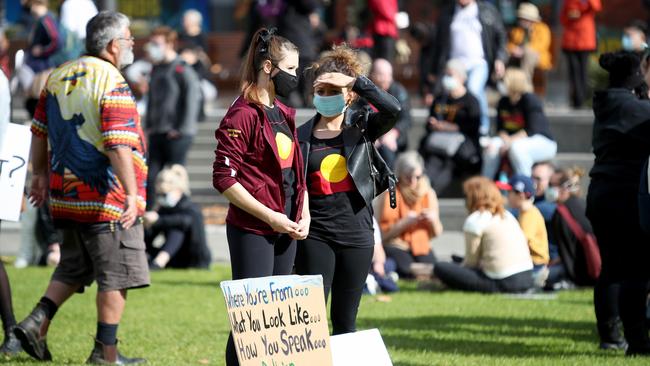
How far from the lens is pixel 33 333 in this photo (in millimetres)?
7449

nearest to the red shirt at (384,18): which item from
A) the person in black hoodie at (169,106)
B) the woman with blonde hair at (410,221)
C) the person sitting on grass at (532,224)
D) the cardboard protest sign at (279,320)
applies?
the person in black hoodie at (169,106)

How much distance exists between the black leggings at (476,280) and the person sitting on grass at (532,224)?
1.32 ft

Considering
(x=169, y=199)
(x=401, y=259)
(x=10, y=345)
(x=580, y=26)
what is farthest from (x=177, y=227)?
(x=580, y=26)

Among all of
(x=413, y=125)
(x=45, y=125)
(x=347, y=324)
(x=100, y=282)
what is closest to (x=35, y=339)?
(x=100, y=282)

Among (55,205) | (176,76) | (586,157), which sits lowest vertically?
(586,157)

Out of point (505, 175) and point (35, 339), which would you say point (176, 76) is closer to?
point (505, 175)

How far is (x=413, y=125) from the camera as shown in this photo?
17.0 meters

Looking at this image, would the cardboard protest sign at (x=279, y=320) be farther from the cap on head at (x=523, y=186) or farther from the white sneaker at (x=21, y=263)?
the white sneaker at (x=21, y=263)

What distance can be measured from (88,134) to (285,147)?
1.56m

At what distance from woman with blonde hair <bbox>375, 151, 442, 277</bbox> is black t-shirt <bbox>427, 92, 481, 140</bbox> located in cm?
234

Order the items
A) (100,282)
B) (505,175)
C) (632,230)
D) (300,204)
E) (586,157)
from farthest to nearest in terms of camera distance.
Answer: (586,157)
(505,175)
(632,230)
(100,282)
(300,204)

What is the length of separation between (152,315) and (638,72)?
4263mm

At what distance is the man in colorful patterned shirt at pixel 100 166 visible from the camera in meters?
7.18

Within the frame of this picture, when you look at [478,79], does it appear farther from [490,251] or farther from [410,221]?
[490,251]
